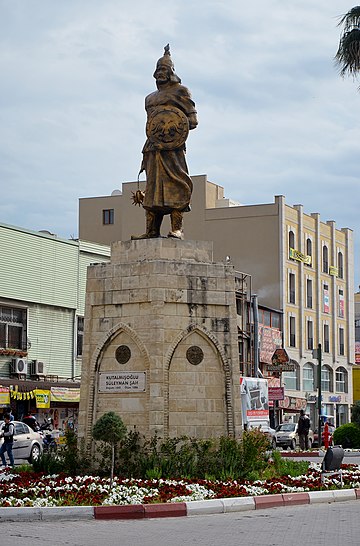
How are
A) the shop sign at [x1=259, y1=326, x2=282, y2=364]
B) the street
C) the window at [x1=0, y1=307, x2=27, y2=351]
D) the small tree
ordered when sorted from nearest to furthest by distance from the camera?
the street → the small tree → the window at [x1=0, y1=307, x2=27, y2=351] → the shop sign at [x1=259, y1=326, x2=282, y2=364]

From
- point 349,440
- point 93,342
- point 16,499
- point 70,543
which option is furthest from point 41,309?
point 70,543

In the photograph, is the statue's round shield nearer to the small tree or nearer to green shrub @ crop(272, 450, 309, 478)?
the small tree

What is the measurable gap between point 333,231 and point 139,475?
54.5 metres

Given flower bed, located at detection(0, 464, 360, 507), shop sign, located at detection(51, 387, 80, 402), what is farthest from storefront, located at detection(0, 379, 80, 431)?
flower bed, located at detection(0, 464, 360, 507)

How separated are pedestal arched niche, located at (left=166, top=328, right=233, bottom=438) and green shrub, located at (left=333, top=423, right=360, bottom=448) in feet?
54.9

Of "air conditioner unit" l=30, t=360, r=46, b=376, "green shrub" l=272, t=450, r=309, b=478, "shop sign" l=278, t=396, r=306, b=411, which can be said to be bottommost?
"green shrub" l=272, t=450, r=309, b=478

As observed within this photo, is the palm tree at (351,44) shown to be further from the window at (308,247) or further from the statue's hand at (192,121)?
the window at (308,247)

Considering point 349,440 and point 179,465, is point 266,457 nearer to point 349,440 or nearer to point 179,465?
point 179,465

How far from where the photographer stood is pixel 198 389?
1798cm

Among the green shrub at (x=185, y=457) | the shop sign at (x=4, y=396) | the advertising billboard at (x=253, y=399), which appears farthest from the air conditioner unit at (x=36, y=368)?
the green shrub at (x=185, y=457)

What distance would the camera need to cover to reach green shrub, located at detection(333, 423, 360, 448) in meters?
34.0

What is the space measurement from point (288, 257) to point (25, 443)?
121 feet

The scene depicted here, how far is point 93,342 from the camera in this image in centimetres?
1862

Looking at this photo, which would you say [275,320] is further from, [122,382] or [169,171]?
[122,382]
